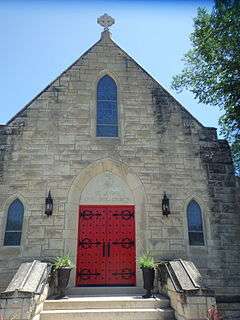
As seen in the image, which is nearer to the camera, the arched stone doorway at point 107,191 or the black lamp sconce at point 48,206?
the black lamp sconce at point 48,206

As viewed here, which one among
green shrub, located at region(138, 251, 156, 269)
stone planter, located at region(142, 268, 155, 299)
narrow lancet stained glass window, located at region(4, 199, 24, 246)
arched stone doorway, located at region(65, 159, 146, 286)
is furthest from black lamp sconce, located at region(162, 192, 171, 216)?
narrow lancet stained glass window, located at region(4, 199, 24, 246)

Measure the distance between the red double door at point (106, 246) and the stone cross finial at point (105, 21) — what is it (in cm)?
682

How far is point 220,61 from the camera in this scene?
10.2 metres

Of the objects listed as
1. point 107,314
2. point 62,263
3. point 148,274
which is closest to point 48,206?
point 62,263

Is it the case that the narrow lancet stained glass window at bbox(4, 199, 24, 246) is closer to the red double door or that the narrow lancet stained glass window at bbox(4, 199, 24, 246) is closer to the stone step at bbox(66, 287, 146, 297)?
the red double door

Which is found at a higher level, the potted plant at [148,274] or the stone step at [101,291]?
the potted plant at [148,274]

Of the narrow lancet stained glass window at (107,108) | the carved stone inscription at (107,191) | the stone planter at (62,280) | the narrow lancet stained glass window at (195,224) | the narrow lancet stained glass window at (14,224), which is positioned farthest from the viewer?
the narrow lancet stained glass window at (107,108)

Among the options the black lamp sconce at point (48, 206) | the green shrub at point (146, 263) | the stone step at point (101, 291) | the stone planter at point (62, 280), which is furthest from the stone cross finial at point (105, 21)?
the stone step at point (101, 291)

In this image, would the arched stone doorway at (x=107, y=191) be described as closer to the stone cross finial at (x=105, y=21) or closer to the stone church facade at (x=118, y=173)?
the stone church facade at (x=118, y=173)

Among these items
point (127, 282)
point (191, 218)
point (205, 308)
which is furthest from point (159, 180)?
Answer: point (205, 308)

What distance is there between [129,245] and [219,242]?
8.30 feet

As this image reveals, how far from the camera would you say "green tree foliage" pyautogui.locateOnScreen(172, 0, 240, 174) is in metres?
9.52

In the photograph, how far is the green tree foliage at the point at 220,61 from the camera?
9.52 meters

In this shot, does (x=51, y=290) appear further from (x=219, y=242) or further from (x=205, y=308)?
(x=219, y=242)
